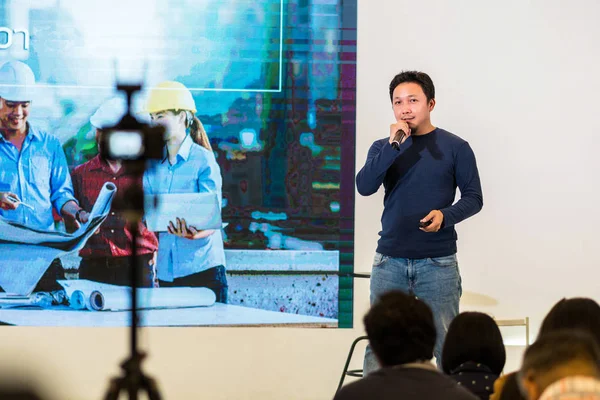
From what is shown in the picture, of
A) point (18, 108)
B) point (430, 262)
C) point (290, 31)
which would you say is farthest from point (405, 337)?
point (18, 108)

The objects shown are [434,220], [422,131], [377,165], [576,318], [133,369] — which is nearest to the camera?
[133,369]

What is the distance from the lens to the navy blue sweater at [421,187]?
3.25 metres

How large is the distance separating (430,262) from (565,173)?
1.65 meters

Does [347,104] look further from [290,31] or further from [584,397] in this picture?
[584,397]

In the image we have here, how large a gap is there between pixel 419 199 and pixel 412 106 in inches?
15.1

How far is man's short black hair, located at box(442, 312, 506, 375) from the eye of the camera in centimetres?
248

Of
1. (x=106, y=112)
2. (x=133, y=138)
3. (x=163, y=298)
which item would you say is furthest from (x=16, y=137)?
(x=133, y=138)

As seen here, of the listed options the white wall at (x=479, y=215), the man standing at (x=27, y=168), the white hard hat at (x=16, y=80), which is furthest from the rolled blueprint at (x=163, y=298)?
the white hard hat at (x=16, y=80)

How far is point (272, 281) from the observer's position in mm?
4512

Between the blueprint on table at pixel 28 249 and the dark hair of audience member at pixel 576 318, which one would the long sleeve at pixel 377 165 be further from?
the blueprint on table at pixel 28 249

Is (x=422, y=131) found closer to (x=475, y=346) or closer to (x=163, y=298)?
(x=475, y=346)

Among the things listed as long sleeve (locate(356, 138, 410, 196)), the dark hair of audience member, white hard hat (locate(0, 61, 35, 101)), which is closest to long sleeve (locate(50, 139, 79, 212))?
white hard hat (locate(0, 61, 35, 101))

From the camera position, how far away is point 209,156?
4.55 metres

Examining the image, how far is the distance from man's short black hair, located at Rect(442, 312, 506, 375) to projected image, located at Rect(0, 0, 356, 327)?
2.02 meters
